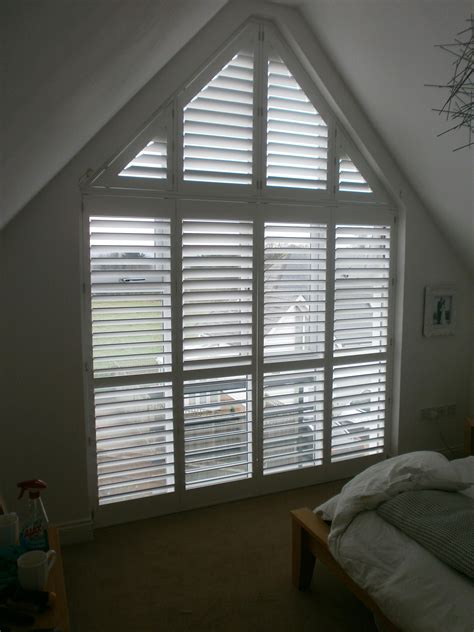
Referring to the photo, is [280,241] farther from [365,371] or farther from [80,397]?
[80,397]

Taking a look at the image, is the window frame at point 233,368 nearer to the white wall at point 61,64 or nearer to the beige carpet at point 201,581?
the beige carpet at point 201,581

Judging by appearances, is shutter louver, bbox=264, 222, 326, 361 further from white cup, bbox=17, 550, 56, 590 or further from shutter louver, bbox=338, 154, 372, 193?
white cup, bbox=17, 550, 56, 590

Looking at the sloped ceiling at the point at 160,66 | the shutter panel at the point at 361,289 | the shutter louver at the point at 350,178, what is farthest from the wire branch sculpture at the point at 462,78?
the shutter panel at the point at 361,289

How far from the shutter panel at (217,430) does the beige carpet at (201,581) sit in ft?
0.83

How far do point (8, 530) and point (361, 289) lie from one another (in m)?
2.59

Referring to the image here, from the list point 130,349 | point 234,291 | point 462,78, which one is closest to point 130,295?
point 130,349

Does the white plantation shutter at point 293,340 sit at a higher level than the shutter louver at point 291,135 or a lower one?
lower

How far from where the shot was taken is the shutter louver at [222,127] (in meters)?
2.89

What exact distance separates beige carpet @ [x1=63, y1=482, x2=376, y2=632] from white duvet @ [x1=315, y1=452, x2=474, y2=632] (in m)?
0.45

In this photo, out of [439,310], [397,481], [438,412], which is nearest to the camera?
[397,481]

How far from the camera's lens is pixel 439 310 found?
3713mm

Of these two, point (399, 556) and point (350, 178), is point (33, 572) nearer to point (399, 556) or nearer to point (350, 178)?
point (399, 556)

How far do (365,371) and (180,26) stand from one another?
254 cm

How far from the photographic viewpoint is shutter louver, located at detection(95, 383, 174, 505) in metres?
2.84
